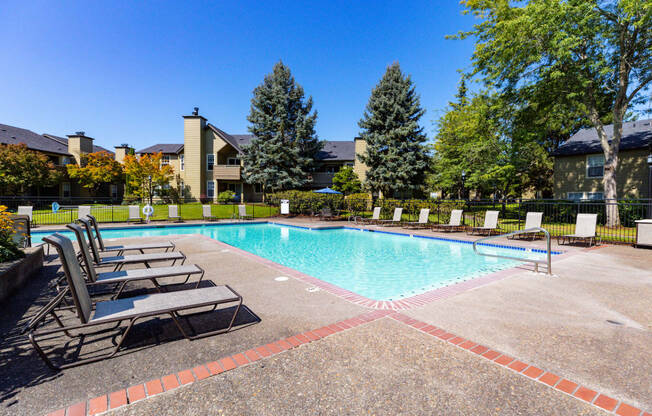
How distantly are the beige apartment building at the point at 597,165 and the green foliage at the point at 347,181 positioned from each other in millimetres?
18012

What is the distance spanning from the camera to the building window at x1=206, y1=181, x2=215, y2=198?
34219 mm

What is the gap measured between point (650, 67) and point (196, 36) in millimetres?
25187

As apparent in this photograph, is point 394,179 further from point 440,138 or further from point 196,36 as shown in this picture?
point 196,36

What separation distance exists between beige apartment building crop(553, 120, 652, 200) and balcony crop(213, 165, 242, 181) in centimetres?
3099

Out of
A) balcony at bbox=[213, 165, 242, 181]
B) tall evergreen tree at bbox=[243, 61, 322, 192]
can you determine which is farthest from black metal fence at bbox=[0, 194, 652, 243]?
balcony at bbox=[213, 165, 242, 181]

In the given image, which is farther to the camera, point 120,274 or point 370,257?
point 370,257

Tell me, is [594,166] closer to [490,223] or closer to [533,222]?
[533,222]

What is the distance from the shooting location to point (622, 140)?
2259cm

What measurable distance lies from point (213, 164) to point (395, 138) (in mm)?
20820

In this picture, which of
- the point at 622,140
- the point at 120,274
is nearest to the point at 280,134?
the point at 120,274

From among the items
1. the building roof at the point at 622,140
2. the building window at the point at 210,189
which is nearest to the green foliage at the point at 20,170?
the building window at the point at 210,189

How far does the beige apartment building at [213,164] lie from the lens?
33.1m

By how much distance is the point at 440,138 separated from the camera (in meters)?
31.2

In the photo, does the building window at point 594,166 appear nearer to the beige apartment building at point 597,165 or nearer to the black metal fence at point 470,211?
the beige apartment building at point 597,165
